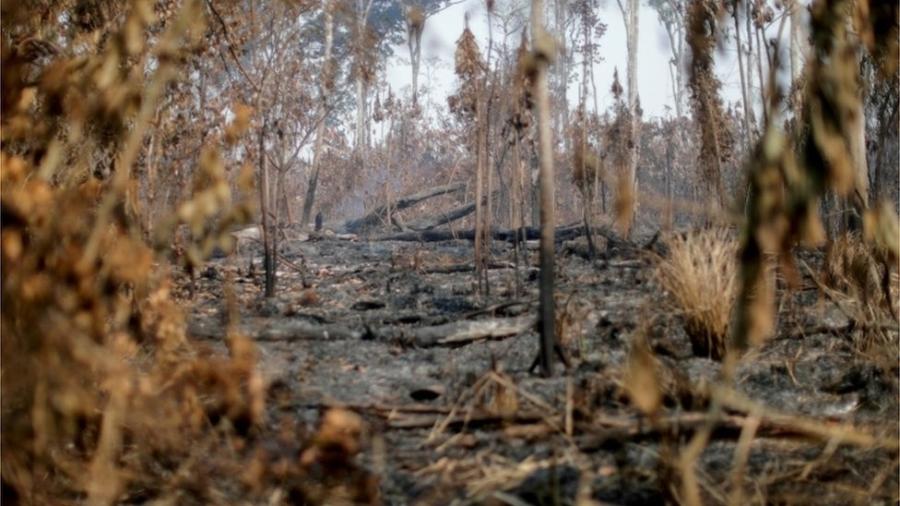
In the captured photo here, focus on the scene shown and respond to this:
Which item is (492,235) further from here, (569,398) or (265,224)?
(569,398)

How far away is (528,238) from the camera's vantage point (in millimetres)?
10188

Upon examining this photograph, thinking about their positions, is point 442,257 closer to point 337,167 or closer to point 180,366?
point 180,366

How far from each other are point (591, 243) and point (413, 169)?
1963 cm

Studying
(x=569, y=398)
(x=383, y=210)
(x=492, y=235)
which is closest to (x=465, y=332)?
(x=569, y=398)

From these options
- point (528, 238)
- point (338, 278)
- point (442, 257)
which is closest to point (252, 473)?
point (338, 278)

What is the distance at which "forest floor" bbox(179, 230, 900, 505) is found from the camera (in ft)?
6.71

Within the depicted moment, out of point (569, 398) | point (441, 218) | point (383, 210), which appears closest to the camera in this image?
point (569, 398)

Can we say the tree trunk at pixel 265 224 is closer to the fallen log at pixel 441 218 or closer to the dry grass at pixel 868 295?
the dry grass at pixel 868 295

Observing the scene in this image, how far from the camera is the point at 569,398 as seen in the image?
2168 mm

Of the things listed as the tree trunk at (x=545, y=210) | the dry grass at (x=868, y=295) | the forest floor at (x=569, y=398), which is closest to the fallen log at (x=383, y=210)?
the forest floor at (x=569, y=398)

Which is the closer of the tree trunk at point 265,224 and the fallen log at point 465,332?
the fallen log at point 465,332

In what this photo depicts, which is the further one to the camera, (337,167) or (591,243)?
(337,167)

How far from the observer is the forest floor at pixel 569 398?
2045 millimetres

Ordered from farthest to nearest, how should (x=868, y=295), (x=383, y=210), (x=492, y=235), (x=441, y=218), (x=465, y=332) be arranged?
(x=383, y=210) < (x=441, y=218) < (x=492, y=235) < (x=465, y=332) < (x=868, y=295)
